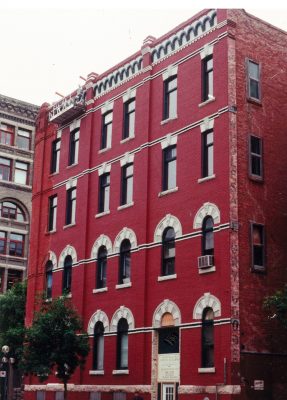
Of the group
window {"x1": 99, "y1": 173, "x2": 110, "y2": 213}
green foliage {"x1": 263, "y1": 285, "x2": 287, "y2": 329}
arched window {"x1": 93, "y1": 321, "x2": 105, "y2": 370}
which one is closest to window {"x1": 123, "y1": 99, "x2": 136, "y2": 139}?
window {"x1": 99, "y1": 173, "x2": 110, "y2": 213}

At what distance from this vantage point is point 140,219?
33.6 metres

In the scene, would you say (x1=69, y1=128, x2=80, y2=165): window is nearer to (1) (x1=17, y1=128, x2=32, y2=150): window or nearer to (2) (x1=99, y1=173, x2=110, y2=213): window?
(2) (x1=99, y1=173, x2=110, y2=213): window

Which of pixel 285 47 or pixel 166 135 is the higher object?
pixel 285 47

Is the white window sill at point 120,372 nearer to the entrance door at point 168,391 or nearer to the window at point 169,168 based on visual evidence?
the entrance door at point 168,391

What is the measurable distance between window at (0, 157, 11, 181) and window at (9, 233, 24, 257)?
537 cm

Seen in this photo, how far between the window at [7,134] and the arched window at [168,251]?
34908mm

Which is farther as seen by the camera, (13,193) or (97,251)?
(13,193)

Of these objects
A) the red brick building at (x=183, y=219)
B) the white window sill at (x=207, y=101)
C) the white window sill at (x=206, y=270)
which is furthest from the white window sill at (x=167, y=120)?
the white window sill at (x=206, y=270)

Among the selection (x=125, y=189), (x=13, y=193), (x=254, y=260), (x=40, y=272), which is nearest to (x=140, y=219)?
(x=125, y=189)

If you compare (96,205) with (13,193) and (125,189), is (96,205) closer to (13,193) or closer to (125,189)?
(125,189)

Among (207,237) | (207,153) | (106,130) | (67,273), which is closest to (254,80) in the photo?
(207,153)

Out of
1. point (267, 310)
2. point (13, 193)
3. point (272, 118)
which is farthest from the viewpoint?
point (13, 193)

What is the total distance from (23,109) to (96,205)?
1182 inches

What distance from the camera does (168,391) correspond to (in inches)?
1184
